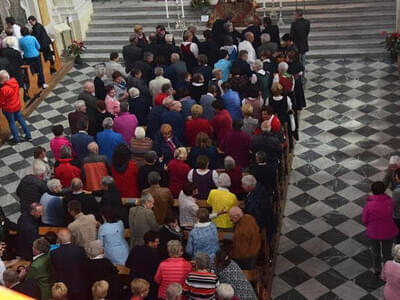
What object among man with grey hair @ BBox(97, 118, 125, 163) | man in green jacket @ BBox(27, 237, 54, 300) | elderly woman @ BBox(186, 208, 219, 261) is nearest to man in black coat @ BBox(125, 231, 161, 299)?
elderly woman @ BBox(186, 208, 219, 261)

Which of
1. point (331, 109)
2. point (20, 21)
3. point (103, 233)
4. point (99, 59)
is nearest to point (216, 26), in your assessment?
point (331, 109)

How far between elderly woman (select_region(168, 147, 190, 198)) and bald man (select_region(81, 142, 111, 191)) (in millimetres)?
903

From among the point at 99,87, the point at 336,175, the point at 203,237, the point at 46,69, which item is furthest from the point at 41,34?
the point at 203,237

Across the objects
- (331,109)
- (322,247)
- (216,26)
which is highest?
(216,26)

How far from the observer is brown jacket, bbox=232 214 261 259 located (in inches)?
246

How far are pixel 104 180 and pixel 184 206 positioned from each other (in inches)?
39.9

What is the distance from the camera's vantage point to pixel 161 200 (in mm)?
6871

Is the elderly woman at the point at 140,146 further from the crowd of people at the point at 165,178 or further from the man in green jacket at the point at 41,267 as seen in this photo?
the man in green jacket at the point at 41,267

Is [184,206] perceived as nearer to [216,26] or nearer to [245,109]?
[245,109]

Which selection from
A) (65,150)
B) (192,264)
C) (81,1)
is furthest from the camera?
(81,1)

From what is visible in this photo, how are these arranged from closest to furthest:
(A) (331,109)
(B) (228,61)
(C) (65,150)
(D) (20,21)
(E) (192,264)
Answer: (E) (192,264), (C) (65,150), (B) (228,61), (A) (331,109), (D) (20,21)

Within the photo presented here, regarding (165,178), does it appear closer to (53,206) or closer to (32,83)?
(53,206)

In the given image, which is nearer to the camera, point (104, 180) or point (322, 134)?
point (104, 180)

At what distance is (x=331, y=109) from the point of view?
11.9 metres
